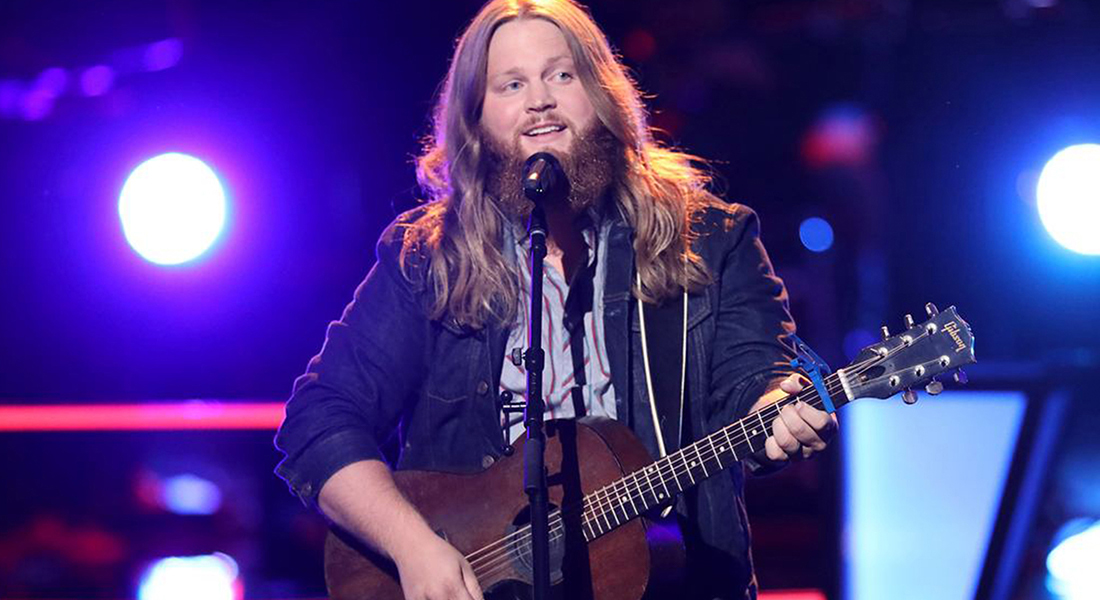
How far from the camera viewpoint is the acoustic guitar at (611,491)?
2754 millimetres

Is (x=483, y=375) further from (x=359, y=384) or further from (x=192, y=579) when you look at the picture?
(x=192, y=579)

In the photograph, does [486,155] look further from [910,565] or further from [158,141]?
[158,141]

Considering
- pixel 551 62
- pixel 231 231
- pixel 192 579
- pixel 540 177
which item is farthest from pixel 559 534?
pixel 192 579

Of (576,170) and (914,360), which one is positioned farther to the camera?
(576,170)

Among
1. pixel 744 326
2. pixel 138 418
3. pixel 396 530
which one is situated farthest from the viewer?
pixel 138 418

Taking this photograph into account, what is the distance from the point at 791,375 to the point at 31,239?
3857 millimetres

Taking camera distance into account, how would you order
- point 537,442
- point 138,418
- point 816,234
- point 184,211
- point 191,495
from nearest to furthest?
point 537,442, point 138,418, point 184,211, point 191,495, point 816,234

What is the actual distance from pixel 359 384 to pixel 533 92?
2.95 ft

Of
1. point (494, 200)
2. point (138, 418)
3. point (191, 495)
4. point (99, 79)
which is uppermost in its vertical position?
point (99, 79)

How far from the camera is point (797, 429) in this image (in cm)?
276

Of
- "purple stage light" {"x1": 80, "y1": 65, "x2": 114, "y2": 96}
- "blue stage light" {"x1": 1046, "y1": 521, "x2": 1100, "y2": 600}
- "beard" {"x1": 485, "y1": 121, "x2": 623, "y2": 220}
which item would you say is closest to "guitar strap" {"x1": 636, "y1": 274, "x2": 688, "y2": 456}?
"beard" {"x1": 485, "y1": 121, "x2": 623, "y2": 220}

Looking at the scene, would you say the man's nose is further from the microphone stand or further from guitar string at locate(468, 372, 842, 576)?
guitar string at locate(468, 372, 842, 576)

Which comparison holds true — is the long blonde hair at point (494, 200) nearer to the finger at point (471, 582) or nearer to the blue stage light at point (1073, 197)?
the finger at point (471, 582)

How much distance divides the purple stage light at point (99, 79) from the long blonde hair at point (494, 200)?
2.41 meters
